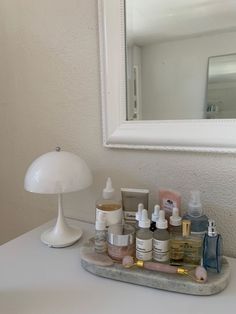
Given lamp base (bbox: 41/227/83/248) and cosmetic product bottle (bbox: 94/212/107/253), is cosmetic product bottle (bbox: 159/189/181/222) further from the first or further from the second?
lamp base (bbox: 41/227/83/248)

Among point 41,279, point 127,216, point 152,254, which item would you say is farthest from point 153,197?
point 41,279

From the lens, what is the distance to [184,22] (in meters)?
0.70

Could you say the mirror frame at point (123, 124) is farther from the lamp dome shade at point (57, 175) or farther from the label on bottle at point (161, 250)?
the label on bottle at point (161, 250)

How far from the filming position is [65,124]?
3.00 ft

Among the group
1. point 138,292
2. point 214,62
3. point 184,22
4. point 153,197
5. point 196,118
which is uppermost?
point 184,22

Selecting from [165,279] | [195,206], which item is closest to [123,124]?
[195,206]

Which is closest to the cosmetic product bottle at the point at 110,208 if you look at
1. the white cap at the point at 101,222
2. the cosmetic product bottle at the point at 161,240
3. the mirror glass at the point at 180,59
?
the white cap at the point at 101,222

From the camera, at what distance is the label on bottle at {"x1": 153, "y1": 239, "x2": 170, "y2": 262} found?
597 mm

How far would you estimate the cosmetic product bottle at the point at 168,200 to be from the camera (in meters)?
0.67

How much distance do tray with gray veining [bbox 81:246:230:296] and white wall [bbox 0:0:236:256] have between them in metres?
0.18

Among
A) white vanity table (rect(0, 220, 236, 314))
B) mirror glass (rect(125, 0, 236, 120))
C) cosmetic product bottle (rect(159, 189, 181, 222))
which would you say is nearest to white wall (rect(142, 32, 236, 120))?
mirror glass (rect(125, 0, 236, 120))

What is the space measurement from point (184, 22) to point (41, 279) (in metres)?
0.68

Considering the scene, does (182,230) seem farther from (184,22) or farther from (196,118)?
(184,22)

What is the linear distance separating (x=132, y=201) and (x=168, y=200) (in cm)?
10
